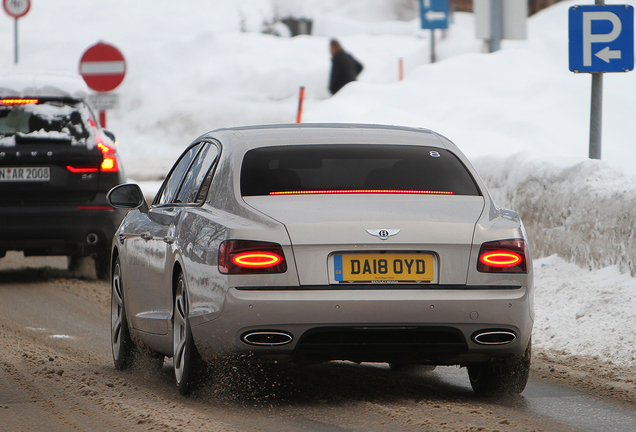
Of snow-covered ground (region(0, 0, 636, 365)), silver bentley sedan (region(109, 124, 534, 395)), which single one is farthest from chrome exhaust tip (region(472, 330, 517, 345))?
snow-covered ground (region(0, 0, 636, 365))

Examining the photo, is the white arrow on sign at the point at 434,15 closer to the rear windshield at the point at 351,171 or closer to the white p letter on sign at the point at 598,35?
the white p letter on sign at the point at 598,35

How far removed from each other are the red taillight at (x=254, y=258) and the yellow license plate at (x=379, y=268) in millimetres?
268

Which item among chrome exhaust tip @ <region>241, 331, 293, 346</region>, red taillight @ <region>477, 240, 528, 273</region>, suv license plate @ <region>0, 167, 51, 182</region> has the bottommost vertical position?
suv license plate @ <region>0, 167, 51, 182</region>

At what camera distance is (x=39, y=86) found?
11.8 m

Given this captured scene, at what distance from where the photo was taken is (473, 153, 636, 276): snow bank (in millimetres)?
9289

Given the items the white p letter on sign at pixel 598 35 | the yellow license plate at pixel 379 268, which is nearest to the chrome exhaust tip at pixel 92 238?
the white p letter on sign at pixel 598 35

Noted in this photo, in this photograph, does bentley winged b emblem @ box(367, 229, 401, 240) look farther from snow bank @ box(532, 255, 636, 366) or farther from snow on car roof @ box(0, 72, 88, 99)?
snow on car roof @ box(0, 72, 88, 99)

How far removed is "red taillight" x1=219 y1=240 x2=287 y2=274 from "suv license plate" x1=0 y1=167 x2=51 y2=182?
620 centimetres

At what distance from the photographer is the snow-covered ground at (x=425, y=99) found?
9.39 metres

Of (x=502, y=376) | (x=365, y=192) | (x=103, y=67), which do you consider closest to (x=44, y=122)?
(x=365, y=192)

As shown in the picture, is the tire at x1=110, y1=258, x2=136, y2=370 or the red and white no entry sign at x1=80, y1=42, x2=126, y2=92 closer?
the tire at x1=110, y1=258, x2=136, y2=370

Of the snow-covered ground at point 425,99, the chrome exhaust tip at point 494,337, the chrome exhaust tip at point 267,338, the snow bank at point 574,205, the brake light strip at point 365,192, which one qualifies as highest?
the brake light strip at point 365,192

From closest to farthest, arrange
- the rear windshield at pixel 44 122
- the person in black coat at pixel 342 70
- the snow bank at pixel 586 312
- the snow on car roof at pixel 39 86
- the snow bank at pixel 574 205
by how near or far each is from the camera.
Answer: the snow bank at pixel 586 312, the snow bank at pixel 574 205, the rear windshield at pixel 44 122, the snow on car roof at pixel 39 86, the person in black coat at pixel 342 70

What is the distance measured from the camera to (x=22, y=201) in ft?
37.4
